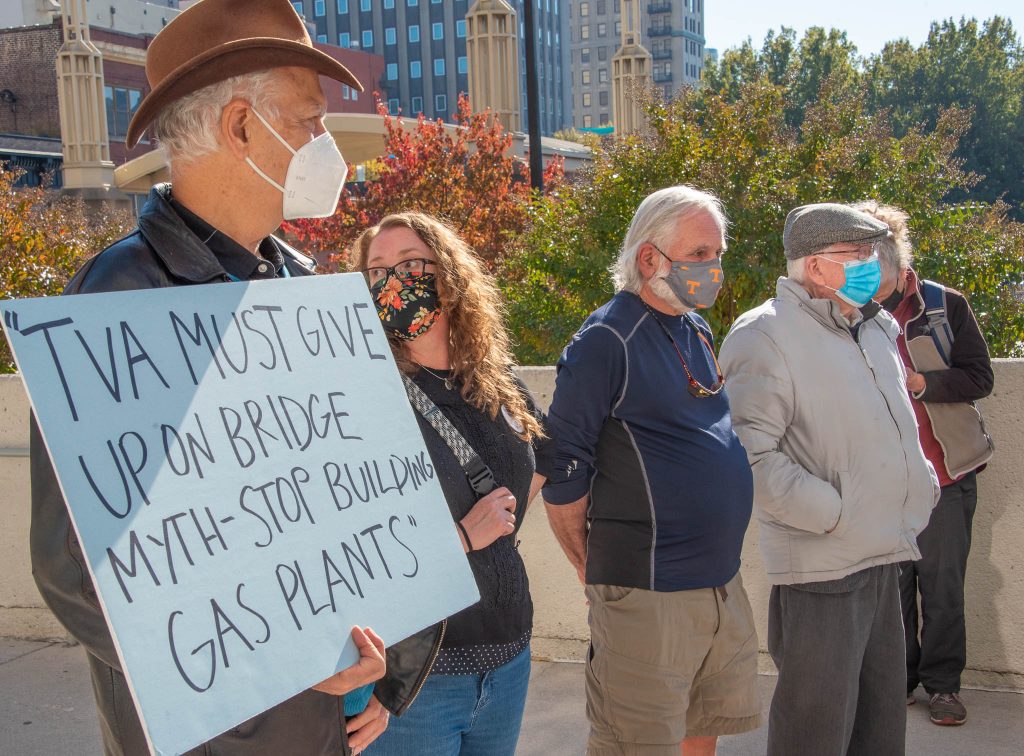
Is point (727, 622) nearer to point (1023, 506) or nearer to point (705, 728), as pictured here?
point (705, 728)

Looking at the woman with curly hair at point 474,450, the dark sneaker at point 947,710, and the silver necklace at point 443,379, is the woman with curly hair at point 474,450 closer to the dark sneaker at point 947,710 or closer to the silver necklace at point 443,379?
the silver necklace at point 443,379

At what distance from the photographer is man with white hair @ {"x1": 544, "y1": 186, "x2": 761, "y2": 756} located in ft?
9.67

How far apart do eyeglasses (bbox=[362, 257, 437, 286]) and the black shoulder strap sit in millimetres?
303

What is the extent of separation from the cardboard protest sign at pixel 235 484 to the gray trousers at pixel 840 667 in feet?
5.51

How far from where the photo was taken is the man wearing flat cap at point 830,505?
3145 millimetres

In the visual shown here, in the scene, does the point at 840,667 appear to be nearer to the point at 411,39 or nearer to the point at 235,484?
the point at 235,484

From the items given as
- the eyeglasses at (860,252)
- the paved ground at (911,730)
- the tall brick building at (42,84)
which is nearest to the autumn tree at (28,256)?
the paved ground at (911,730)

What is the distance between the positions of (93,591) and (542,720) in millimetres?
3032

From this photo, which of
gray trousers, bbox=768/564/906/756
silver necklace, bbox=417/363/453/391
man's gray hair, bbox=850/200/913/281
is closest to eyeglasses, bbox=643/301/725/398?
gray trousers, bbox=768/564/906/756

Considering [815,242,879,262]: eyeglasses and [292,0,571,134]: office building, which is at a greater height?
[292,0,571,134]: office building

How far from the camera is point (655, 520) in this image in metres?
2.95

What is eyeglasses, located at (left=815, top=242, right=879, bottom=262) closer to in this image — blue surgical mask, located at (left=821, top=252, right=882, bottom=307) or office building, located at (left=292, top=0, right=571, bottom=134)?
blue surgical mask, located at (left=821, top=252, right=882, bottom=307)

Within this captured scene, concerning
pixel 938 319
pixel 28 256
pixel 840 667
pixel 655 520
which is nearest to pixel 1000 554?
pixel 938 319

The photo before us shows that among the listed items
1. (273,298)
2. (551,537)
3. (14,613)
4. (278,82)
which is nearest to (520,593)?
(273,298)
